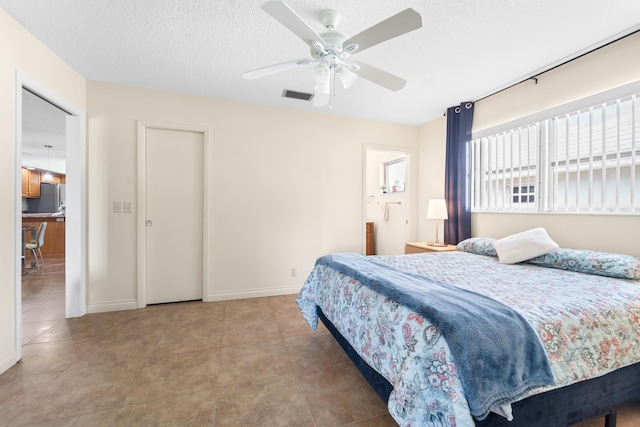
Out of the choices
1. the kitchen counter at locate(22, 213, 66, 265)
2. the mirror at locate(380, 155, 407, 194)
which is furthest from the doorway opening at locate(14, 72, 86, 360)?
the mirror at locate(380, 155, 407, 194)

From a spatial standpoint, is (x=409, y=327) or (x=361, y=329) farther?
(x=361, y=329)

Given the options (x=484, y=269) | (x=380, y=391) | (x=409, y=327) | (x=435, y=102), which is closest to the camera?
(x=409, y=327)

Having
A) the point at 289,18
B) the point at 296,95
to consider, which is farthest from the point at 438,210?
the point at 289,18

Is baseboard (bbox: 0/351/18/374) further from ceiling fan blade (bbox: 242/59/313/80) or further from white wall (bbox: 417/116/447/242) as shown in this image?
white wall (bbox: 417/116/447/242)

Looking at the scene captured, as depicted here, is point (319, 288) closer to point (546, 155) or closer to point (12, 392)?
point (12, 392)

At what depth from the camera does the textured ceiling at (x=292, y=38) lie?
1749 mm

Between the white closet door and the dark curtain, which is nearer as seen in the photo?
the white closet door

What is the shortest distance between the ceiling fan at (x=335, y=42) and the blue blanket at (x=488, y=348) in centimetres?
137

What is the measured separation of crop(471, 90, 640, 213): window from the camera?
6.67 ft

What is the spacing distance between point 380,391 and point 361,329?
0.99 ft

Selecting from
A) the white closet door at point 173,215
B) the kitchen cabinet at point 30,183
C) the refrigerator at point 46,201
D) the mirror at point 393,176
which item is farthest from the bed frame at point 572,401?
the refrigerator at point 46,201

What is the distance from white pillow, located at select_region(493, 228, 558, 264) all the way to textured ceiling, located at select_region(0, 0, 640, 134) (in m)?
1.57

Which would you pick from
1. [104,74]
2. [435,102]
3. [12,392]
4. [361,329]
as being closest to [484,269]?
[361,329]

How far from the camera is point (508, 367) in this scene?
37.8 inches
